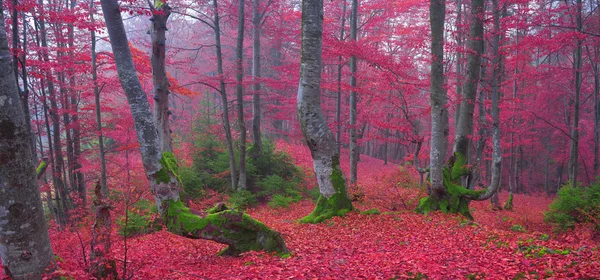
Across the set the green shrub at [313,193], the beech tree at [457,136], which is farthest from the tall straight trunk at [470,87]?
the green shrub at [313,193]

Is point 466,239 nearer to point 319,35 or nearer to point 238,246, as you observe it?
point 238,246

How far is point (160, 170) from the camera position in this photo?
5.17m

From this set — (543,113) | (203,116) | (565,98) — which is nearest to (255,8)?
(203,116)

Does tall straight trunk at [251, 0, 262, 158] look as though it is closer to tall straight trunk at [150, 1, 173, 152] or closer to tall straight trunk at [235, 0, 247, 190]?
tall straight trunk at [235, 0, 247, 190]

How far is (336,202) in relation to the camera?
7.80 metres

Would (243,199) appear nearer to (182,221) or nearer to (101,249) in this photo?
(182,221)

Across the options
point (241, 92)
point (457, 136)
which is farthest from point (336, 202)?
point (241, 92)

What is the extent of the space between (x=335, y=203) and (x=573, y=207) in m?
5.96

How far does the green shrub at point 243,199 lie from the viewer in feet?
39.6

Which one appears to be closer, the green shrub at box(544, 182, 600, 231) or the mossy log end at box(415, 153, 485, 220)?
the green shrub at box(544, 182, 600, 231)

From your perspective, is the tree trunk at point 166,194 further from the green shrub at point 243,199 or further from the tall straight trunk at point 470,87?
the green shrub at point 243,199

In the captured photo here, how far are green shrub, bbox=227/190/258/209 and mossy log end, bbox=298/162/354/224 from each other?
4.80m

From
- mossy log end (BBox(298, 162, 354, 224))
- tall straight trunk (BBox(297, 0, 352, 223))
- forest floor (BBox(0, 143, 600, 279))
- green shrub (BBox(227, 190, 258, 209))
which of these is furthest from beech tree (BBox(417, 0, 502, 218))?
green shrub (BBox(227, 190, 258, 209))

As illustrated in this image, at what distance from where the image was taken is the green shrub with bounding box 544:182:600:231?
792 centimetres
